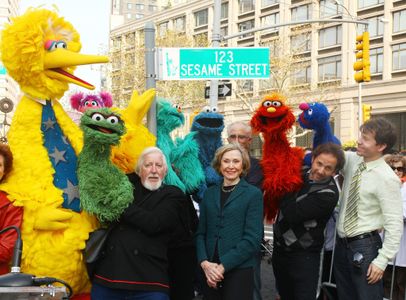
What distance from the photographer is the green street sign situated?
421 cm

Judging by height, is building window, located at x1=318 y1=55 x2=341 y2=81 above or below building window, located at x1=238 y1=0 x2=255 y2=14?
below

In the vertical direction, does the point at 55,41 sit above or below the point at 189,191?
above

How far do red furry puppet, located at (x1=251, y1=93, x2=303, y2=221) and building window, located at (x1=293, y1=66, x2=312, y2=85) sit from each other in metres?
26.7

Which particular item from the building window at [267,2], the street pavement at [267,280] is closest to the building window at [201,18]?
the building window at [267,2]

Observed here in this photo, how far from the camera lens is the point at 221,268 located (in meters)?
3.13

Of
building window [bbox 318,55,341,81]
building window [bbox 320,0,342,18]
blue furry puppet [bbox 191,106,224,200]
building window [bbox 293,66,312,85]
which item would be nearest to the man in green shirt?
blue furry puppet [bbox 191,106,224,200]

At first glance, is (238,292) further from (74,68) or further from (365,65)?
(365,65)

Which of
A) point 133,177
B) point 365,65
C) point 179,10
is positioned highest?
point 179,10

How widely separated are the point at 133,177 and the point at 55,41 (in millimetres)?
1008

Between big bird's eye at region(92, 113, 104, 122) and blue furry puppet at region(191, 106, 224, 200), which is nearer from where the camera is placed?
big bird's eye at region(92, 113, 104, 122)

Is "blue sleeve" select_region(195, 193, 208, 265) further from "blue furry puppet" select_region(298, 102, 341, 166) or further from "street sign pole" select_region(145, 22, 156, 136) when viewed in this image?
"blue furry puppet" select_region(298, 102, 341, 166)

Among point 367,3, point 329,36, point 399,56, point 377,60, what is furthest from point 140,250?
point 329,36

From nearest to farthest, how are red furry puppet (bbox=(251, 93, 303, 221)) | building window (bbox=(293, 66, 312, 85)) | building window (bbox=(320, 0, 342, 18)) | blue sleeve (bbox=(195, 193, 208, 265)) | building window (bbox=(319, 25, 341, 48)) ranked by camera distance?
blue sleeve (bbox=(195, 193, 208, 265)) < red furry puppet (bbox=(251, 93, 303, 221)) < building window (bbox=(319, 25, 341, 48)) < building window (bbox=(320, 0, 342, 18)) < building window (bbox=(293, 66, 312, 85))

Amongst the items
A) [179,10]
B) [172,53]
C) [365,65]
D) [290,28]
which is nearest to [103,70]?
[290,28]
